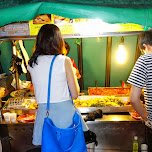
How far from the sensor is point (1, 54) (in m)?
6.68

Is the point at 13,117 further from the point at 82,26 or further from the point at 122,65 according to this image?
the point at 122,65

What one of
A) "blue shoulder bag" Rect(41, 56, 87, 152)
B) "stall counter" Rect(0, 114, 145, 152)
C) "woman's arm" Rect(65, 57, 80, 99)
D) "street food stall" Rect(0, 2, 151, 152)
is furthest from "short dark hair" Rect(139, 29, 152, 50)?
"stall counter" Rect(0, 114, 145, 152)

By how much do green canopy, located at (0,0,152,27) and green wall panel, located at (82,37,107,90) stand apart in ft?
14.7

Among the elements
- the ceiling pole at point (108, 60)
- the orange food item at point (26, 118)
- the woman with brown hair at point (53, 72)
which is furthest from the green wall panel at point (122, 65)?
the woman with brown hair at point (53, 72)

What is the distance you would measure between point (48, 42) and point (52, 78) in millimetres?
416

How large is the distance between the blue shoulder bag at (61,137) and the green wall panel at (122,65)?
15.4ft

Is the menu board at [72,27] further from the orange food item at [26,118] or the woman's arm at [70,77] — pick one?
the orange food item at [26,118]

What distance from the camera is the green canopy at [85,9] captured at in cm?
173

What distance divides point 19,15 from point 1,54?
17.4 ft

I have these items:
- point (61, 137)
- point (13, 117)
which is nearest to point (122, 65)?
point (13, 117)

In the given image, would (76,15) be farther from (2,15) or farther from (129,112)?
(129,112)

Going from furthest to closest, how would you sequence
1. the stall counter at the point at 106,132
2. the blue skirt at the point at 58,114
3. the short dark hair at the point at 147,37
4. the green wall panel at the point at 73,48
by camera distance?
the green wall panel at the point at 73,48 < the stall counter at the point at 106,132 < the short dark hair at the point at 147,37 < the blue skirt at the point at 58,114

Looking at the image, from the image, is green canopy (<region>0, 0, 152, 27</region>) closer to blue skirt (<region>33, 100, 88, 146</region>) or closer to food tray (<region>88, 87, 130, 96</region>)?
blue skirt (<region>33, 100, 88, 146</region>)

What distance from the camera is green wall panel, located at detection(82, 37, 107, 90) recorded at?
20.9 ft
